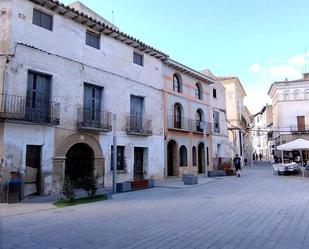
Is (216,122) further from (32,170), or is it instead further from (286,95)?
(32,170)

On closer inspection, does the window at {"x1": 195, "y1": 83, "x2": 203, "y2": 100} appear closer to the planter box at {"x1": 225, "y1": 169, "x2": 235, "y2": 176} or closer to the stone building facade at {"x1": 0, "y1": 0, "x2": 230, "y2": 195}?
the stone building facade at {"x1": 0, "y1": 0, "x2": 230, "y2": 195}

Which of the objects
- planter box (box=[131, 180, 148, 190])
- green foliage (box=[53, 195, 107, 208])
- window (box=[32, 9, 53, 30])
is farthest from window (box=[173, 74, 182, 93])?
green foliage (box=[53, 195, 107, 208])

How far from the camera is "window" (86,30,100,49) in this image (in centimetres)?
1675

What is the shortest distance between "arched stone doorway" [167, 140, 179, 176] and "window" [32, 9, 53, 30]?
12.0 meters

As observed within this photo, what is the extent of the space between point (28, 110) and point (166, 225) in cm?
834

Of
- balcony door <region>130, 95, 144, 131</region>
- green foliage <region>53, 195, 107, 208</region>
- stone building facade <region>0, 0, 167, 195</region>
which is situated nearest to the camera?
green foliage <region>53, 195, 107, 208</region>

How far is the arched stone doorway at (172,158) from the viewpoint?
23.4 metres

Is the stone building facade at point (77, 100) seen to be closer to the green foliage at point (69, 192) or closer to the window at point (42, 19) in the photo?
the window at point (42, 19)

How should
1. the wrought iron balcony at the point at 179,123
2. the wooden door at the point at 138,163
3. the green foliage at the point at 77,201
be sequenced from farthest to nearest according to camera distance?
the wrought iron balcony at the point at 179,123 < the wooden door at the point at 138,163 < the green foliage at the point at 77,201

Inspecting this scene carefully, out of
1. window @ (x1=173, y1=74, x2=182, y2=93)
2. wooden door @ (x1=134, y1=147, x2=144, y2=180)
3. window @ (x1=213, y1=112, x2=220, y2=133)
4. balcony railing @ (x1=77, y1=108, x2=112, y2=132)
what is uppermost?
window @ (x1=173, y1=74, x2=182, y2=93)

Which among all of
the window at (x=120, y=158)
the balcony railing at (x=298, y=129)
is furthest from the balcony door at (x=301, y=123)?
the window at (x=120, y=158)

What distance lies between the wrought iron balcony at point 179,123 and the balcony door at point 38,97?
1031 cm

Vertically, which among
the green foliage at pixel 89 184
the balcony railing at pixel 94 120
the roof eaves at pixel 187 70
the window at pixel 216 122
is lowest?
the green foliage at pixel 89 184

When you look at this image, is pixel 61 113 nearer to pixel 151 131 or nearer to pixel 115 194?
pixel 115 194
